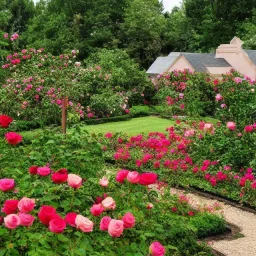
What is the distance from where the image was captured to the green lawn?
16.8 meters

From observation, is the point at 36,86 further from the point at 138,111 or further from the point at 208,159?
the point at 208,159

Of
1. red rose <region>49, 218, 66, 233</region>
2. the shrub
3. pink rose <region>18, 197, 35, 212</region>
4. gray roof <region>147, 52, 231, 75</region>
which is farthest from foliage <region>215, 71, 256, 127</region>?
gray roof <region>147, 52, 231, 75</region>

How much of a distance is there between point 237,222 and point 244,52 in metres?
24.3

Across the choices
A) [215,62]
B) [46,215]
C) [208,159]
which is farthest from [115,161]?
[215,62]

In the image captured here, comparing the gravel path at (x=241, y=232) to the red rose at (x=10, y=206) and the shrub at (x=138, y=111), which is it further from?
the shrub at (x=138, y=111)

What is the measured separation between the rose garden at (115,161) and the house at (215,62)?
3.69 m

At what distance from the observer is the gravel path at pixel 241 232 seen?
6.38 meters

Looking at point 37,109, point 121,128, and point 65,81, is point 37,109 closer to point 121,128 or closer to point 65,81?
point 65,81

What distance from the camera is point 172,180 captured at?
9.36 meters

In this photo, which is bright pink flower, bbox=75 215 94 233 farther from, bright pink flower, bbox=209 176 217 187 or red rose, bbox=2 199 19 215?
bright pink flower, bbox=209 176 217 187

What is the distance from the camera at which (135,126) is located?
17859 millimetres

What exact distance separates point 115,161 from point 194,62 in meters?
18.1

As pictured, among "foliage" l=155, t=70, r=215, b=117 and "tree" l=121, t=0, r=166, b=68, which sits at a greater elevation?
"tree" l=121, t=0, r=166, b=68

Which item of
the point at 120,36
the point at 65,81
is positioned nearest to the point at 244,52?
the point at 120,36
